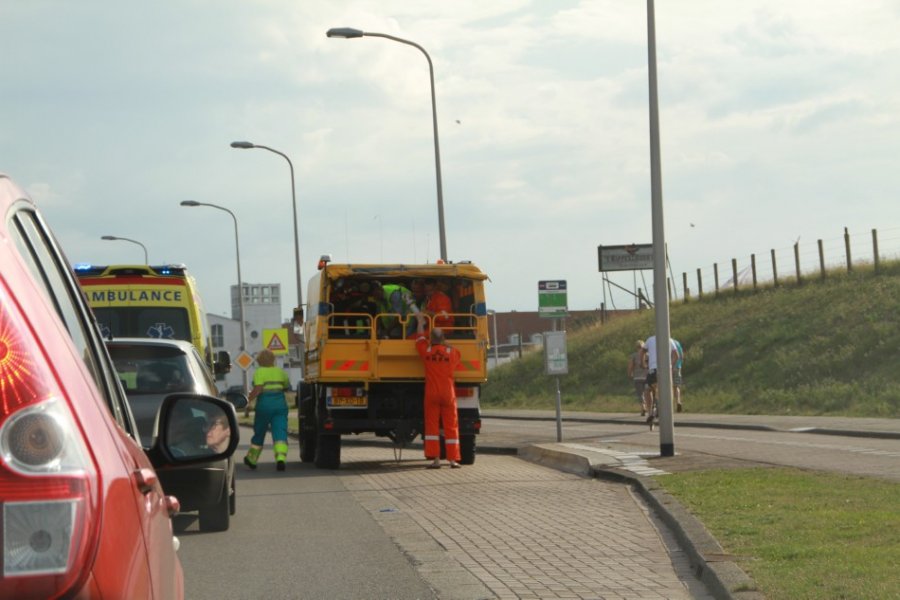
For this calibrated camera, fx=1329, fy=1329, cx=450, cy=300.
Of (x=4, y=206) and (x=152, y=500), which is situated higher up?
(x=4, y=206)

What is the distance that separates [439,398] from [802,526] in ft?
27.9

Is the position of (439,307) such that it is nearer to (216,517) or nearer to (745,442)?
(745,442)

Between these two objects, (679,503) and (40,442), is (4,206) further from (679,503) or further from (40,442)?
(679,503)

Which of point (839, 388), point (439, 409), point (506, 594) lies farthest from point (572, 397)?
point (506, 594)

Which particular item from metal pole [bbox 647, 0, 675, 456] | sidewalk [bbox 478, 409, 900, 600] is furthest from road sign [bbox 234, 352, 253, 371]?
metal pole [bbox 647, 0, 675, 456]

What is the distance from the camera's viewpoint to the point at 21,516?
1790mm

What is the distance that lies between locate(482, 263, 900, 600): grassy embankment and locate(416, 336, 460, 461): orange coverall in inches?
166

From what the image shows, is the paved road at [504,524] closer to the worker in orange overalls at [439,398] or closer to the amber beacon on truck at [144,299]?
the worker in orange overalls at [439,398]

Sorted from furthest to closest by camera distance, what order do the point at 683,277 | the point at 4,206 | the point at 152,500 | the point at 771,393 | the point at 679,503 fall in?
the point at 683,277 < the point at 771,393 < the point at 679,503 < the point at 152,500 < the point at 4,206

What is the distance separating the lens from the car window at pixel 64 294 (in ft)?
7.89

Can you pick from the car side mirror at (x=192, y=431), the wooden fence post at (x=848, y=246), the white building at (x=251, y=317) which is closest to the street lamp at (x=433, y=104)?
the wooden fence post at (x=848, y=246)

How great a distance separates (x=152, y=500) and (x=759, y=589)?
197 inches

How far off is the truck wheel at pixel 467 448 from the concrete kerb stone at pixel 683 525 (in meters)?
0.97

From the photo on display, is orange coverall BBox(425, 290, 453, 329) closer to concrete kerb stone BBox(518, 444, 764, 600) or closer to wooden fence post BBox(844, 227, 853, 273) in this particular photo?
concrete kerb stone BBox(518, 444, 764, 600)
